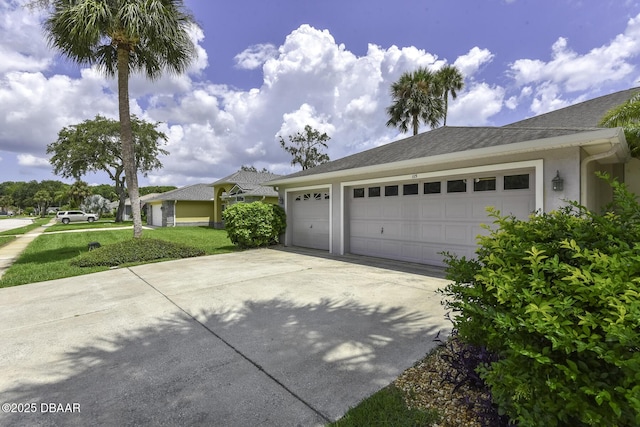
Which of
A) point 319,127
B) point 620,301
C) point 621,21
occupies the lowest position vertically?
point 620,301

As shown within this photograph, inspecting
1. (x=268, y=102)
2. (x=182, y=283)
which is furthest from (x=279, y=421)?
(x=268, y=102)

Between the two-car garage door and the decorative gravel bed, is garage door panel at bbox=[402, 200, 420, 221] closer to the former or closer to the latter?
the two-car garage door

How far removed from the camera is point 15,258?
10.9 meters

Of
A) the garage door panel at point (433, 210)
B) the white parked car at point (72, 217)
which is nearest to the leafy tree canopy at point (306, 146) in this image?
the white parked car at point (72, 217)

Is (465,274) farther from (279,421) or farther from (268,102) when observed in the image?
(268,102)

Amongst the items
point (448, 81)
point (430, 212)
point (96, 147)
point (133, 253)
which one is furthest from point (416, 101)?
point (96, 147)

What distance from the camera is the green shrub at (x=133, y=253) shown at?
909 centimetres

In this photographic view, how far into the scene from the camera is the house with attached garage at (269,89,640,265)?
582 centimetres

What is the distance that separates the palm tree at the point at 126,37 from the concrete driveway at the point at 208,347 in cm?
662

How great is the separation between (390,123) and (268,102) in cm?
876

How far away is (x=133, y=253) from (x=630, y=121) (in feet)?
45.0

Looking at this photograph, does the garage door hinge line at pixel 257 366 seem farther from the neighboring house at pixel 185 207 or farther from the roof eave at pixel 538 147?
the neighboring house at pixel 185 207

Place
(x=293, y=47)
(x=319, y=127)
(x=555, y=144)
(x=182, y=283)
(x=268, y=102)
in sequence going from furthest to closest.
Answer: (x=319, y=127)
(x=268, y=102)
(x=293, y=47)
(x=182, y=283)
(x=555, y=144)

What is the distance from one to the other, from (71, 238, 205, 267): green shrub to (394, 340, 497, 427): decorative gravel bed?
9287mm
